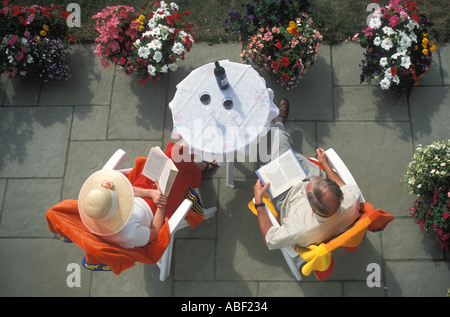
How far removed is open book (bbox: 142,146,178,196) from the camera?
2.57 meters

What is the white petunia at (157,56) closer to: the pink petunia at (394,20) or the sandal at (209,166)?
the sandal at (209,166)

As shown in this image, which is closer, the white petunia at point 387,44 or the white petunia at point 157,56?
Answer: the white petunia at point 387,44

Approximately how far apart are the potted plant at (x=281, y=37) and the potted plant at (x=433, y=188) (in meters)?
1.26

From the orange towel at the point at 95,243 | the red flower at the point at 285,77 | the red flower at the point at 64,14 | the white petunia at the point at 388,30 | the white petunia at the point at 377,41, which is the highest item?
the red flower at the point at 64,14

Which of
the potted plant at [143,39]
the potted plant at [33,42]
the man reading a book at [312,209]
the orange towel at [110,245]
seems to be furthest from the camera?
the potted plant at [33,42]

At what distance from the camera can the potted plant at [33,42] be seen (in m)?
3.53

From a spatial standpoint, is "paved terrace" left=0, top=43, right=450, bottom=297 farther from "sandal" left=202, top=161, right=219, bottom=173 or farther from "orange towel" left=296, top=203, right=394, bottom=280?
"orange towel" left=296, top=203, right=394, bottom=280

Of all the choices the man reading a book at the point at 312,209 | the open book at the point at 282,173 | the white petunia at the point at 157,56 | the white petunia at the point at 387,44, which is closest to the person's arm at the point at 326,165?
the man reading a book at the point at 312,209

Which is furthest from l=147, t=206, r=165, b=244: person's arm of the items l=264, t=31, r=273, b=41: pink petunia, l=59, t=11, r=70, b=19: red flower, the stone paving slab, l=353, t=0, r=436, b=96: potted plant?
l=59, t=11, r=70, b=19: red flower

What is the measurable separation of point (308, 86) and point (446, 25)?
1475 mm

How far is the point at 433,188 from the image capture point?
2951 mm
